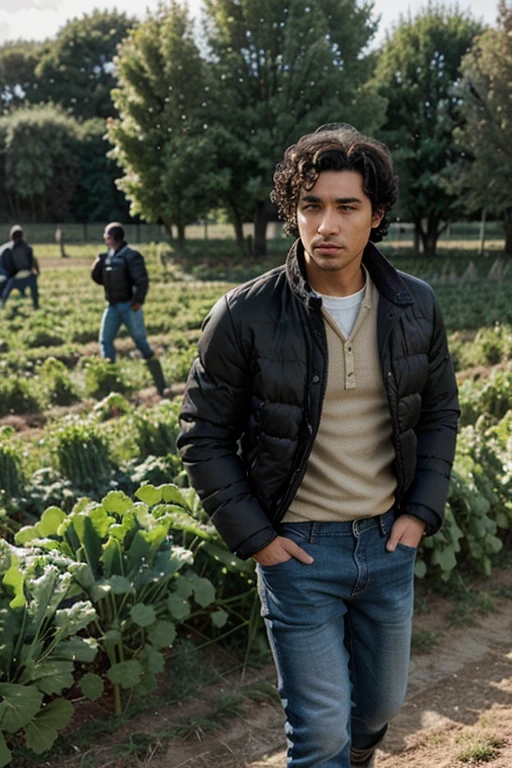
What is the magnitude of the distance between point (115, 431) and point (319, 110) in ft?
80.9

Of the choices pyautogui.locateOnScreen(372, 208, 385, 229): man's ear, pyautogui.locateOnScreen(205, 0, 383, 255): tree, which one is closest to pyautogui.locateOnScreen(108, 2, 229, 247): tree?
pyautogui.locateOnScreen(205, 0, 383, 255): tree

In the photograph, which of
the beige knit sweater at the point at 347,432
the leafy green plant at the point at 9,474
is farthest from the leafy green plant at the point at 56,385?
the beige knit sweater at the point at 347,432

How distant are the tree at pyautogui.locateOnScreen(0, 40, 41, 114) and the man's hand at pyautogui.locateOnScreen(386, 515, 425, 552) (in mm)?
61607

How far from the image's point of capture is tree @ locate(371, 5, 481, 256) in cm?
3169

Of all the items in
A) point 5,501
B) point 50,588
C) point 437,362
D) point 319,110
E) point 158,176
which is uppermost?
point 319,110

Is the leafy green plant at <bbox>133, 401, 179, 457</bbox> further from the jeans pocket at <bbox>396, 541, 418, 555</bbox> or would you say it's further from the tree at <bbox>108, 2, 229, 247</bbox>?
the tree at <bbox>108, 2, 229, 247</bbox>

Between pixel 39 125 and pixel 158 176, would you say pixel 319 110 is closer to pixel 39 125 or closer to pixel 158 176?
pixel 158 176

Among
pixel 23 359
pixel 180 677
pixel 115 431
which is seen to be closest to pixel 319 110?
pixel 23 359

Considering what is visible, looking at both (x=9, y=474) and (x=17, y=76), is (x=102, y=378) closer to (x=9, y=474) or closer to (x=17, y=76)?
(x=9, y=474)

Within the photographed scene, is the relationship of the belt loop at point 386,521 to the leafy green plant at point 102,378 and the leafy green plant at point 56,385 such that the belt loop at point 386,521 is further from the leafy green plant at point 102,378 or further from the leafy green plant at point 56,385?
the leafy green plant at point 56,385

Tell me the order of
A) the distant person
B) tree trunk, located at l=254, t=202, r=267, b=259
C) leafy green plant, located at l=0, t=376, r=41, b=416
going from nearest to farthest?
1. leafy green plant, located at l=0, t=376, r=41, b=416
2. the distant person
3. tree trunk, located at l=254, t=202, r=267, b=259

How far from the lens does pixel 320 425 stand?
231cm

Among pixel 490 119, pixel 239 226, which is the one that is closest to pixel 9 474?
pixel 490 119

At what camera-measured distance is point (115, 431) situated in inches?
246
